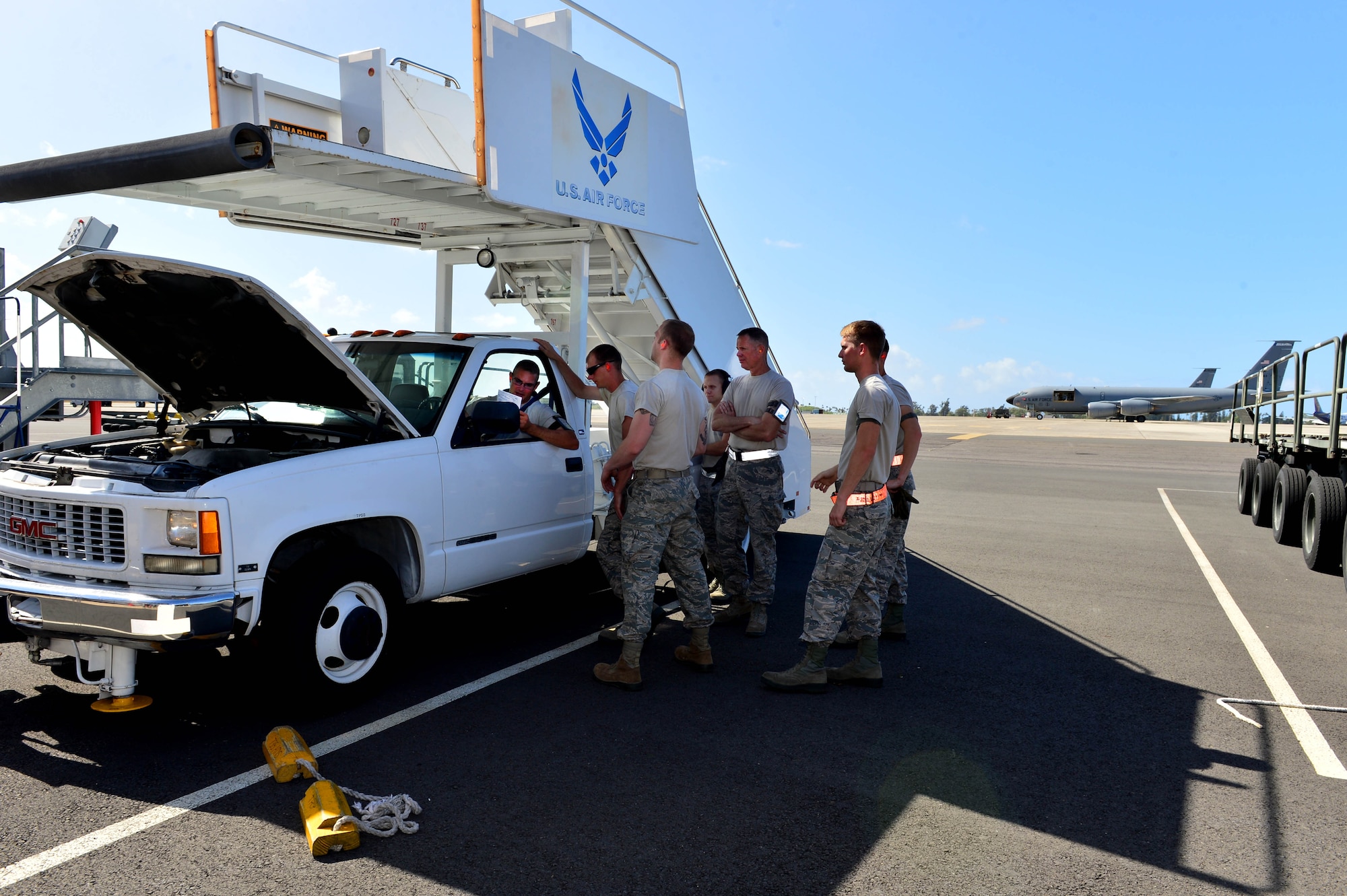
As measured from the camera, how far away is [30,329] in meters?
7.56

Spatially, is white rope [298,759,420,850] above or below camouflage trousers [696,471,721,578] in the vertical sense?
below

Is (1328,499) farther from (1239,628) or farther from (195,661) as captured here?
(195,661)

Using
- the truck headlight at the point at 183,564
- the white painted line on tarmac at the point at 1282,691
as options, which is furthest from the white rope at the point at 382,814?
the white painted line on tarmac at the point at 1282,691

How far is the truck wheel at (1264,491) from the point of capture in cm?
1196

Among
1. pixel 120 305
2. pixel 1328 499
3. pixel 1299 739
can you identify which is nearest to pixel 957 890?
pixel 1299 739

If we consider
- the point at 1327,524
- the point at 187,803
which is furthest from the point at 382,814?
the point at 1327,524

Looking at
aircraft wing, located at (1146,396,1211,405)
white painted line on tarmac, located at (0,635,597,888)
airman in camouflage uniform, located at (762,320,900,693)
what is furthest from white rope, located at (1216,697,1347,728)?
aircraft wing, located at (1146,396,1211,405)

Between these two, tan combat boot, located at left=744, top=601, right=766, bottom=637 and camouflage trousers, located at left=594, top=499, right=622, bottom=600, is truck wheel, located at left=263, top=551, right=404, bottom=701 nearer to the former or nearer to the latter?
camouflage trousers, located at left=594, top=499, right=622, bottom=600

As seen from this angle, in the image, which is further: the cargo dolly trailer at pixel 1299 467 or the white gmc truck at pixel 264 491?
the cargo dolly trailer at pixel 1299 467

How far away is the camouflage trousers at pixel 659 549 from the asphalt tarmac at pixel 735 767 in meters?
0.41

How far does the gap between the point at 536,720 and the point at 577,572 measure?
3490mm

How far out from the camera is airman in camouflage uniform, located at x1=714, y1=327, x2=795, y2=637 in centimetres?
609

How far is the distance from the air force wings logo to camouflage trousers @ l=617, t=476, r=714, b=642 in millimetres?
2779

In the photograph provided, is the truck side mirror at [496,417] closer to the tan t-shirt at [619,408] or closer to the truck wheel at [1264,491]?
the tan t-shirt at [619,408]
